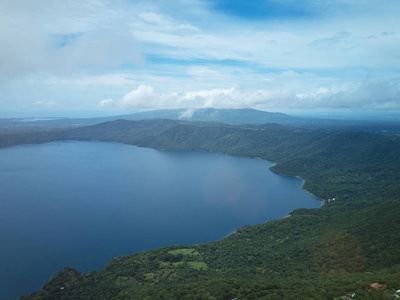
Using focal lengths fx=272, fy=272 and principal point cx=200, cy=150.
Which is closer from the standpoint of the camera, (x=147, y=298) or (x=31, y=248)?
(x=147, y=298)

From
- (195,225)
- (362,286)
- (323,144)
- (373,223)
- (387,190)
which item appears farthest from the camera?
(323,144)

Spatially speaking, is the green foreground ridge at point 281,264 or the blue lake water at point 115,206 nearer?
the green foreground ridge at point 281,264

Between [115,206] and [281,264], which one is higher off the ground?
[281,264]

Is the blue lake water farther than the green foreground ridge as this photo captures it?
Yes

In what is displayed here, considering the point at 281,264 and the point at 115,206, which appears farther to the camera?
the point at 115,206

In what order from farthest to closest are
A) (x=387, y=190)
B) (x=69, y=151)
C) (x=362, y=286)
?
1. (x=69, y=151)
2. (x=387, y=190)
3. (x=362, y=286)

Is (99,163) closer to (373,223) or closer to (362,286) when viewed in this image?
(373,223)

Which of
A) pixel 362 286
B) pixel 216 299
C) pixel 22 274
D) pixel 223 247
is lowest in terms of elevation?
pixel 22 274

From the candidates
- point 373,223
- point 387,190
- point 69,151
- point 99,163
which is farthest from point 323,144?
point 69,151
